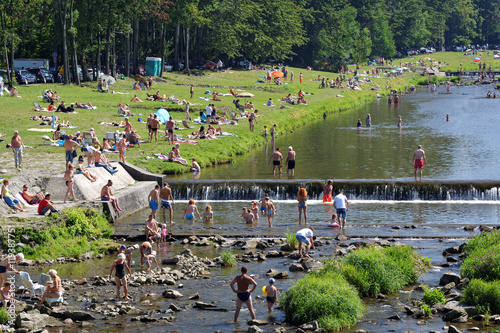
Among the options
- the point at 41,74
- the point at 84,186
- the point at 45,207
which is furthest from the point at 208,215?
the point at 41,74

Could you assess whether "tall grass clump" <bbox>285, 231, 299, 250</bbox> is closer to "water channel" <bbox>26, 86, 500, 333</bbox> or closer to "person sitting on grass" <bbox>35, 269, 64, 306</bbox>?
"water channel" <bbox>26, 86, 500, 333</bbox>

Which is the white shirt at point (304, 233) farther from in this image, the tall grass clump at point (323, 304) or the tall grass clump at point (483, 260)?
the tall grass clump at point (483, 260)

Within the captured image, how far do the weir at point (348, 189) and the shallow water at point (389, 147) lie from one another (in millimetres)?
3099

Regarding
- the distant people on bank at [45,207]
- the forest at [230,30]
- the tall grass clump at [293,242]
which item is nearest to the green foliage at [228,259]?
the tall grass clump at [293,242]

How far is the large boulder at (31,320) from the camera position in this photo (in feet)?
59.8

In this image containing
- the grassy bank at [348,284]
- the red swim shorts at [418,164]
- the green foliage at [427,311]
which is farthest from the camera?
the red swim shorts at [418,164]

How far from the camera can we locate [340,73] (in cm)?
11912

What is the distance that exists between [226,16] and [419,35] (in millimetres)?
80662

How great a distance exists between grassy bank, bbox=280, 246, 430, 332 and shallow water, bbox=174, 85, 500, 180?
16499mm

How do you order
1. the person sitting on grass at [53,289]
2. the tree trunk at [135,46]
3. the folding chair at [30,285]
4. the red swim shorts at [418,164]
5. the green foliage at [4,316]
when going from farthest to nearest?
the tree trunk at [135,46] → the red swim shorts at [418,164] → the folding chair at [30,285] → the person sitting on grass at [53,289] → the green foliage at [4,316]

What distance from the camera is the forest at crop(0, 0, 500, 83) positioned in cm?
6562

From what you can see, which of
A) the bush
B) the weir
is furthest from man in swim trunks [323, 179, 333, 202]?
the bush

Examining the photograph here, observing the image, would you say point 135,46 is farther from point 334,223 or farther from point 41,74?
point 334,223

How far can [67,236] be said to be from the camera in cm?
2667
